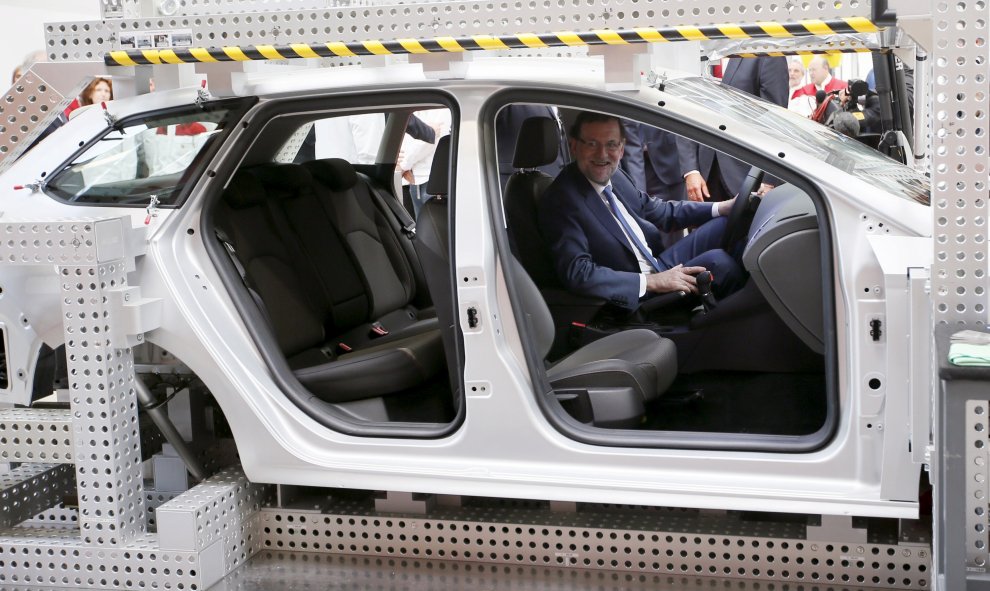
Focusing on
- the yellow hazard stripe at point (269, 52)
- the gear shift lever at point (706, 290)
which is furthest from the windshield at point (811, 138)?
the yellow hazard stripe at point (269, 52)

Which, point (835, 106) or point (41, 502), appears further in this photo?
point (835, 106)

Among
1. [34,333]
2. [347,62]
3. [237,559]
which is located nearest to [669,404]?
[237,559]

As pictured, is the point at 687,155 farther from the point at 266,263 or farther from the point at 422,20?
the point at 422,20

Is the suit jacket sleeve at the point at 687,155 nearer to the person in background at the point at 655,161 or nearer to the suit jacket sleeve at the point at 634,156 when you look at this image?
the person in background at the point at 655,161

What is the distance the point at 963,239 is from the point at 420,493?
6.15 ft

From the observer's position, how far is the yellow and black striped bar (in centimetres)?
269

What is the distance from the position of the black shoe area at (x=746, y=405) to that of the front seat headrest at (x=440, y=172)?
1.06 metres

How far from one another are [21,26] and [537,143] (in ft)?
25.5

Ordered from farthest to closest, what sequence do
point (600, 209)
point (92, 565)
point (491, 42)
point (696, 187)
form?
point (696, 187) < point (600, 209) < point (92, 565) < point (491, 42)

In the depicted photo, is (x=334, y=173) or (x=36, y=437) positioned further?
(x=334, y=173)

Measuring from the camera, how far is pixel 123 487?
3.44m

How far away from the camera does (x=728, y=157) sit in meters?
6.94

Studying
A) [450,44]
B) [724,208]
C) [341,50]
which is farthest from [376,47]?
[724,208]

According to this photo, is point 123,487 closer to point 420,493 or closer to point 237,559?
point 237,559
